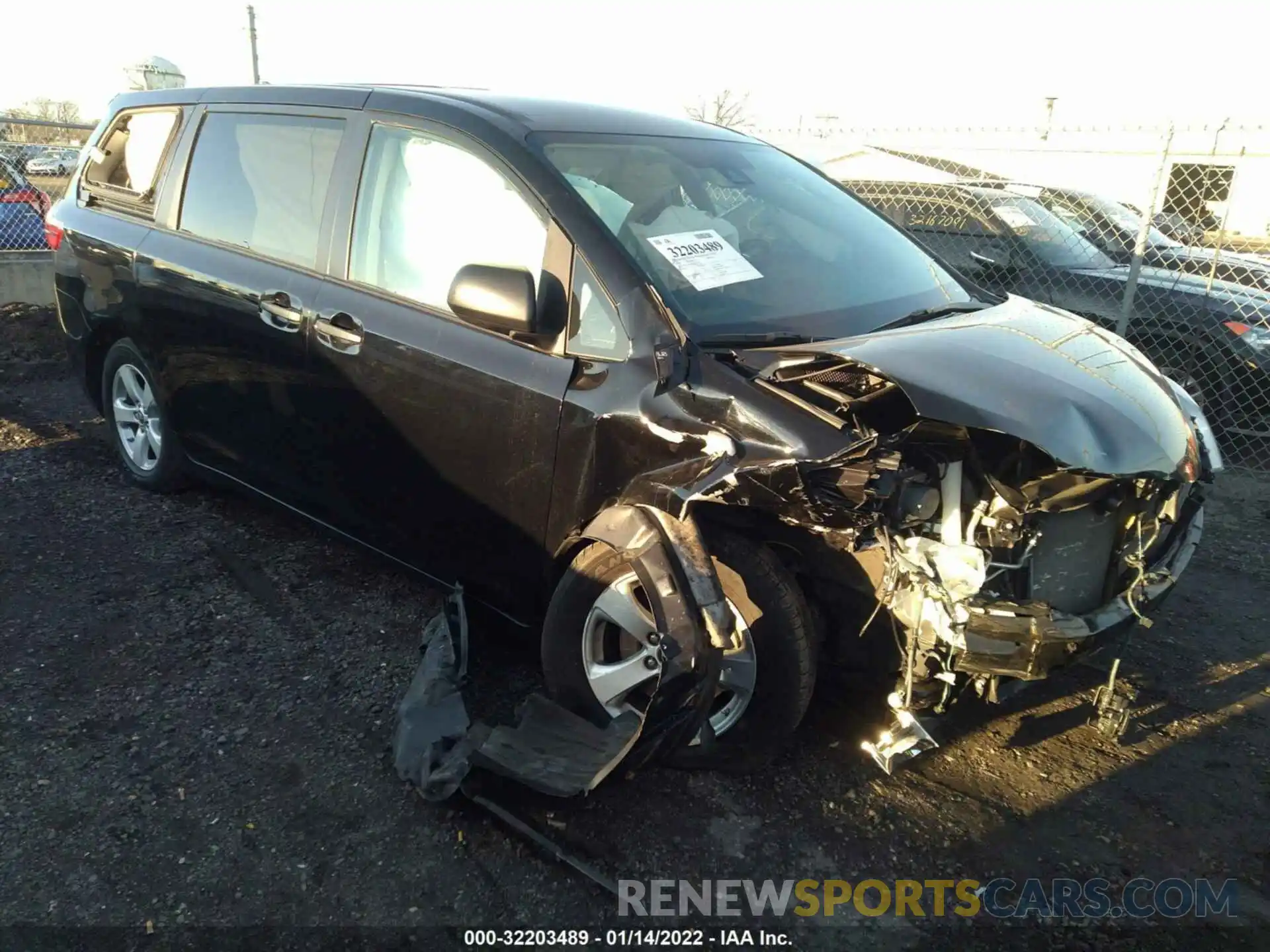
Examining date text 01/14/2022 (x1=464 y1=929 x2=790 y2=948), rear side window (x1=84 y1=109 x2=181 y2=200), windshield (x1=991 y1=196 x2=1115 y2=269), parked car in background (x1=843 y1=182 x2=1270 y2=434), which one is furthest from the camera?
windshield (x1=991 y1=196 x2=1115 y2=269)

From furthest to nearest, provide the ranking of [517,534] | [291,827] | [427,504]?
[427,504], [517,534], [291,827]

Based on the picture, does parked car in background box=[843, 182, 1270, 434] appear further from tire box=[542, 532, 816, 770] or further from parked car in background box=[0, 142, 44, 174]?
parked car in background box=[0, 142, 44, 174]

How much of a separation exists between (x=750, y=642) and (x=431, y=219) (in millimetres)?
1723

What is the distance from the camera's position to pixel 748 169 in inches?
136

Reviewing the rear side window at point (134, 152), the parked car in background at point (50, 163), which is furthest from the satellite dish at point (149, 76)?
the rear side window at point (134, 152)

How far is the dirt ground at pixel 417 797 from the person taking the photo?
7.36 feet

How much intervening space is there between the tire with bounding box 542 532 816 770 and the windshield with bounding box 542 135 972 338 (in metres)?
0.69

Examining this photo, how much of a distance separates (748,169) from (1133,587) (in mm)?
1985

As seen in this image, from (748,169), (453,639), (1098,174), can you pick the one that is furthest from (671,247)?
(1098,174)

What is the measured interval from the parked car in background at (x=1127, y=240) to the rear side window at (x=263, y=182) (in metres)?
5.49

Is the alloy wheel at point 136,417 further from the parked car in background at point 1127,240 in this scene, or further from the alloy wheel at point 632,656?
the parked car in background at point 1127,240

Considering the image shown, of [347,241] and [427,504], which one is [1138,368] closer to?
[427,504]

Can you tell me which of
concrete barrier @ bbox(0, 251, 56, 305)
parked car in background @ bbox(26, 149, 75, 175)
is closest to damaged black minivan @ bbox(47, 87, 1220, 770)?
concrete barrier @ bbox(0, 251, 56, 305)

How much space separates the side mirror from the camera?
8.46 feet
